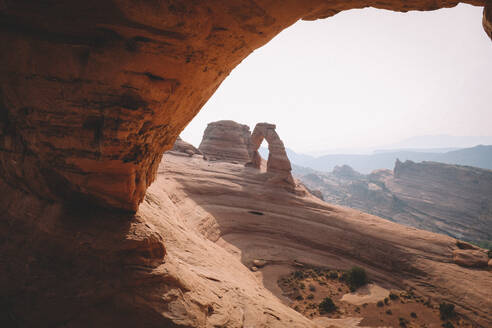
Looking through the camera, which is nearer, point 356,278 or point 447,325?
point 447,325

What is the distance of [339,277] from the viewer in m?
14.2

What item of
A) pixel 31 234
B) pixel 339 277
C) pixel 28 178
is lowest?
pixel 339 277

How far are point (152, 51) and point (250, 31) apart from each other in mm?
1826

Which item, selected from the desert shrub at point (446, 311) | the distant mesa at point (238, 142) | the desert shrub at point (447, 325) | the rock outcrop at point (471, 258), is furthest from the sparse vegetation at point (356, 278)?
the distant mesa at point (238, 142)

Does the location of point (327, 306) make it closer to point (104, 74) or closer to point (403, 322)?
point (403, 322)

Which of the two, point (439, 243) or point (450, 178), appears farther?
point (450, 178)

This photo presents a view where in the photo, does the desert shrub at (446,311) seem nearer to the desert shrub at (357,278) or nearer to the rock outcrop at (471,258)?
the desert shrub at (357,278)

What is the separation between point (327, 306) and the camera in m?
11.0

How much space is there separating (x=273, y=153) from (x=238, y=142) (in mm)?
14728

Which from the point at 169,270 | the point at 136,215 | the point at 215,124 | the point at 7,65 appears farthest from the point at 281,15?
the point at 215,124

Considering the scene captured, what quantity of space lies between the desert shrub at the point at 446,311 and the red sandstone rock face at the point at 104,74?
533 inches

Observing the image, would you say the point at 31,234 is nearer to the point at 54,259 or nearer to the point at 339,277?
the point at 54,259

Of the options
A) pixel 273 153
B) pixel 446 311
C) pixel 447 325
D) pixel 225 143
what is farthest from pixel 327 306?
pixel 225 143

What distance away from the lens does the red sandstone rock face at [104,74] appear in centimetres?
327
